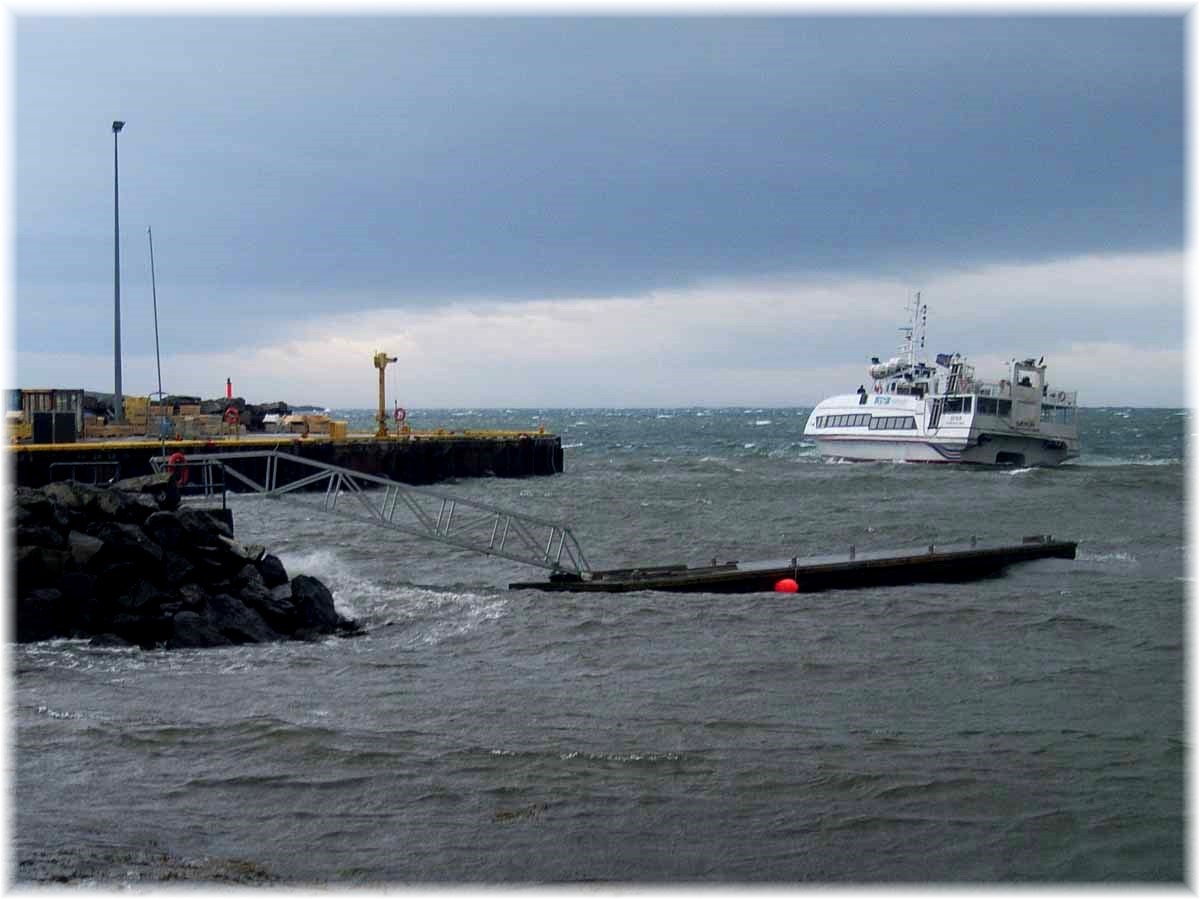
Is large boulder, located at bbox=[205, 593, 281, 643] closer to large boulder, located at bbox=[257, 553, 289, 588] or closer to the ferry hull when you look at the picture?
large boulder, located at bbox=[257, 553, 289, 588]

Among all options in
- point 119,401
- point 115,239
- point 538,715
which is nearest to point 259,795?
point 538,715

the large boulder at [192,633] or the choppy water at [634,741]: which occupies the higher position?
the large boulder at [192,633]

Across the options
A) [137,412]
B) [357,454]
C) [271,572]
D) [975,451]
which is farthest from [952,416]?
[271,572]

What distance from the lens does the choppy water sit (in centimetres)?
898

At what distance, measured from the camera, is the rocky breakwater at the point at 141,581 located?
628 inches

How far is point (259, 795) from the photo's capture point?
10.1 m

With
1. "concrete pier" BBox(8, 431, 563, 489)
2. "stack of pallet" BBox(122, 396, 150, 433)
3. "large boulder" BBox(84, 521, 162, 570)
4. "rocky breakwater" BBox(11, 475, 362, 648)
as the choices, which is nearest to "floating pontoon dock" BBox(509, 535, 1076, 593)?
"rocky breakwater" BBox(11, 475, 362, 648)

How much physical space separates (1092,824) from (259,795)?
6.91 m

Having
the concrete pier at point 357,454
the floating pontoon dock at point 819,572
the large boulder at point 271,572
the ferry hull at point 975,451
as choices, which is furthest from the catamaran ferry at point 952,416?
the large boulder at point 271,572

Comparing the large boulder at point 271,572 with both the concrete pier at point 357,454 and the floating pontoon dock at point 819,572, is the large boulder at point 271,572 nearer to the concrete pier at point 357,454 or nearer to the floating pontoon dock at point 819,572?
the floating pontoon dock at point 819,572

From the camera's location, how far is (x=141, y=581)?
1666cm

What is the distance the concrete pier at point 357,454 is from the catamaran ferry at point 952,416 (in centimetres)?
1669

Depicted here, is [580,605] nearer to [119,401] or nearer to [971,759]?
[971,759]

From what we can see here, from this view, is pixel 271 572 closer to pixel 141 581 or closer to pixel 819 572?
pixel 141 581
